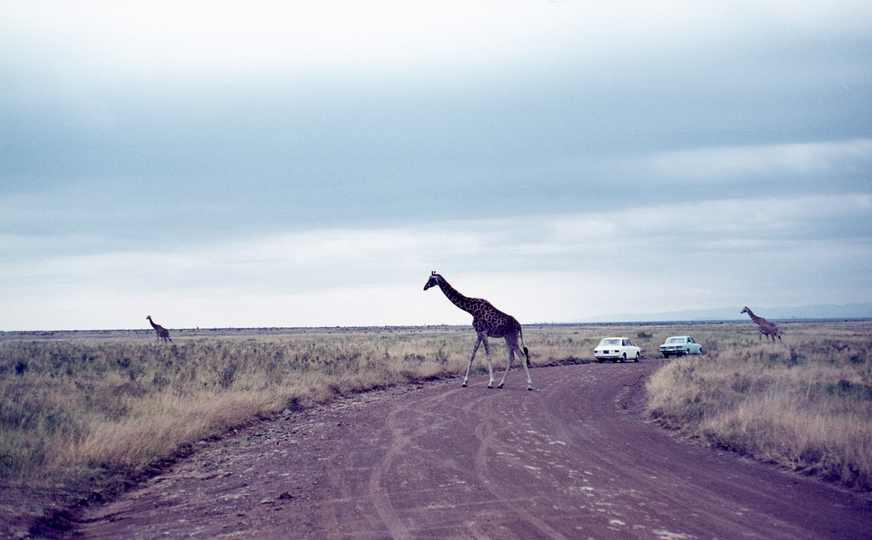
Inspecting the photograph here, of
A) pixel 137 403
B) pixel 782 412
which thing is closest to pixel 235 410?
pixel 137 403

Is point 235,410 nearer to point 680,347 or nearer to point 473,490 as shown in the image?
point 473,490

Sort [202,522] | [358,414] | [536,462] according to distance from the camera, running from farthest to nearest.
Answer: [358,414] < [536,462] < [202,522]

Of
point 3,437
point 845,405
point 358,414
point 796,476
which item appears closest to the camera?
point 796,476

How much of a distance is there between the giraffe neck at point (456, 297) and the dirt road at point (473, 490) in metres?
9.77

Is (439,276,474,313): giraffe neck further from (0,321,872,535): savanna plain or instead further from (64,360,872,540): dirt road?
(64,360,872,540): dirt road

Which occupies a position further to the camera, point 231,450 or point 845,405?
point 845,405

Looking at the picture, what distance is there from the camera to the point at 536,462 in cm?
1036

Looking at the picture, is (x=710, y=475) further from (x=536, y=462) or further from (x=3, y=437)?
(x=3, y=437)

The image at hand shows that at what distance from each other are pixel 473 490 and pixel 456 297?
632 inches

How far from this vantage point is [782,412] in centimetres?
1341

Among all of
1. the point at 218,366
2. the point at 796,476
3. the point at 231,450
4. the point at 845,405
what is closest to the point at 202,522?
the point at 231,450

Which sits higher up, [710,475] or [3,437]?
[3,437]

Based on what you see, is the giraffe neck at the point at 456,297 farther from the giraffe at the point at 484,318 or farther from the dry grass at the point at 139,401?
the dry grass at the point at 139,401

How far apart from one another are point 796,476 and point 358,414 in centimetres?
1019
